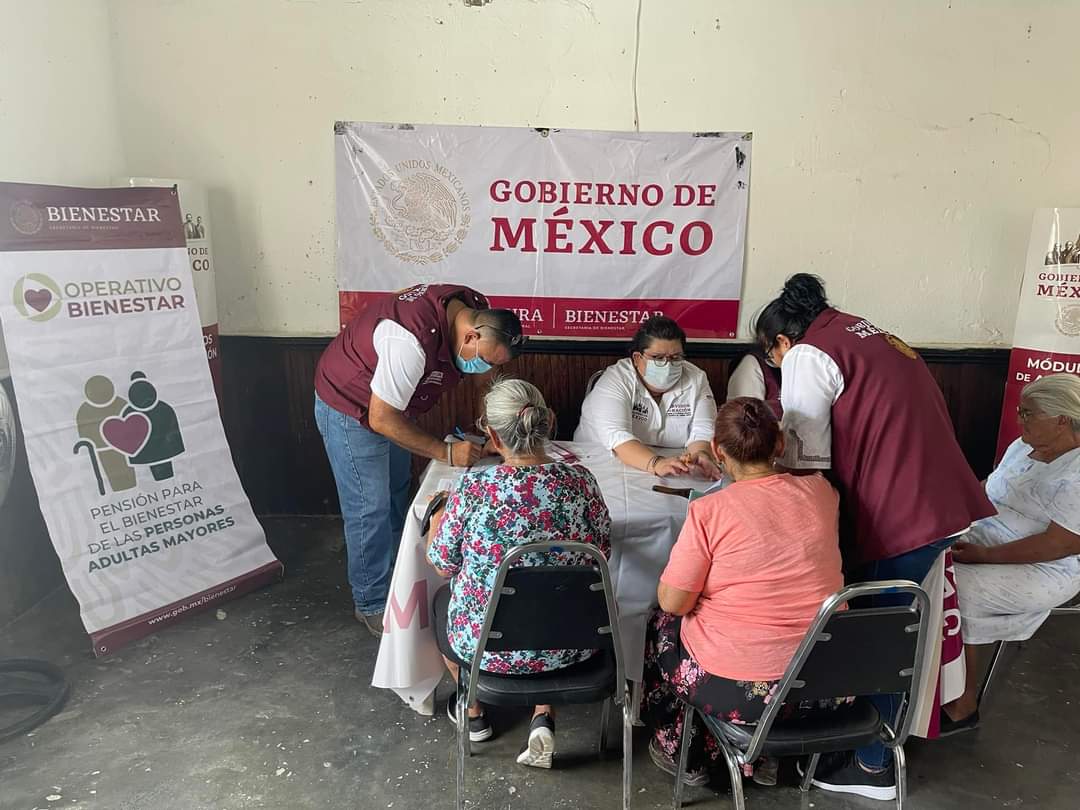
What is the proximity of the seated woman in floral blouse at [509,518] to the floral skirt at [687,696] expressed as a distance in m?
0.20

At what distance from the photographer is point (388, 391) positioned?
7.11 feet

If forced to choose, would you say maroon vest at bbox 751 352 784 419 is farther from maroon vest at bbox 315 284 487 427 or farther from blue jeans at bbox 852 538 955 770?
maroon vest at bbox 315 284 487 427

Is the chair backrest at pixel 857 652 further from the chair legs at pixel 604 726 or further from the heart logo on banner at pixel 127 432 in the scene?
the heart logo on banner at pixel 127 432

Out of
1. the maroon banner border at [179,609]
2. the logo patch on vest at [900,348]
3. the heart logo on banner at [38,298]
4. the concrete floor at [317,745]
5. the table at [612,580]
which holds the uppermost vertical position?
the heart logo on banner at [38,298]

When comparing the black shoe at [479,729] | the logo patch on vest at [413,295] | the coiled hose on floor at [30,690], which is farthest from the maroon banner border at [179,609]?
the logo patch on vest at [413,295]

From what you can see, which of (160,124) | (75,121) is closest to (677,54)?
(160,124)

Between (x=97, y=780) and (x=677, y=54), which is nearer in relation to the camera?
(x=97, y=780)

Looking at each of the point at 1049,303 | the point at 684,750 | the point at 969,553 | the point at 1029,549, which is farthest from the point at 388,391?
the point at 1049,303

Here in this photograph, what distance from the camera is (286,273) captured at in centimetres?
324

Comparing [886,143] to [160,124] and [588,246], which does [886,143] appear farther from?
[160,124]

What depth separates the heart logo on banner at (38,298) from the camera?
226 centimetres

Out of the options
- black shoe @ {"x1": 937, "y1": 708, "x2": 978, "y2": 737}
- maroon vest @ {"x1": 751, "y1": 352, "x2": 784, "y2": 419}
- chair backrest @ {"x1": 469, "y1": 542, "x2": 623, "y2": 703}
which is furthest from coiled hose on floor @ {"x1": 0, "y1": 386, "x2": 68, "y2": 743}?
black shoe @ {"x1": 937, "y1": 708, "x2": 978, "y2": 737}

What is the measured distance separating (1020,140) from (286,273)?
3185mm

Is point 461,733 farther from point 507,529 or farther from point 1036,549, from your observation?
point 1036,549
